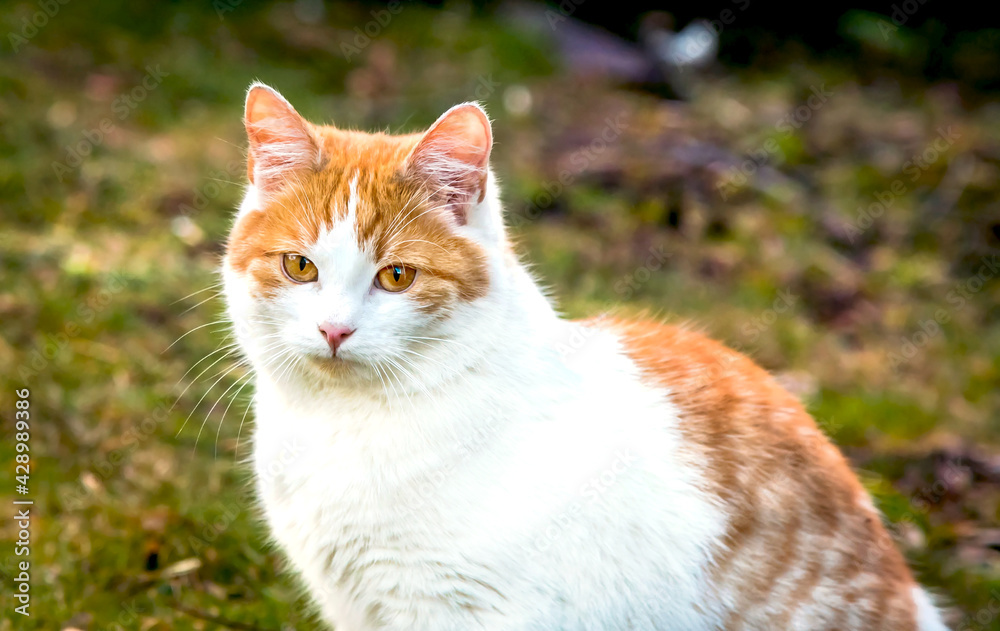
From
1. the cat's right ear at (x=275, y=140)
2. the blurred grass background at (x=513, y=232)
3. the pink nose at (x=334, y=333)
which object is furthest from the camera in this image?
the blurred grass background at (x=513, y=232)

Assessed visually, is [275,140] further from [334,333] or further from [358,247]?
[334,333]

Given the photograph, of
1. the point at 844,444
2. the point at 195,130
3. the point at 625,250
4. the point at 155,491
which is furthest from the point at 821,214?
the point at 155,491

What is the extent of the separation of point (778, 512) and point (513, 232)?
3.75 metres

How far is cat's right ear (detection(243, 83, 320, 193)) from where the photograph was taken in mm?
2529

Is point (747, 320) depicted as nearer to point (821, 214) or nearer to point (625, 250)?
point (625, 250)

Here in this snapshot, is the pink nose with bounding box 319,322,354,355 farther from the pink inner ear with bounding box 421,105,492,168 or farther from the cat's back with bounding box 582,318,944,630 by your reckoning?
the cat's back with bounding box 582,318,944,630

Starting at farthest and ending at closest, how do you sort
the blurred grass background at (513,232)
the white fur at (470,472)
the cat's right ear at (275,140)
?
1. the blurred grass background at (513,232)
2. the cat's right ear at (275,140)
3. the white fur at (470,472)

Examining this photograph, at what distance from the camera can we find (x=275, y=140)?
2586mm

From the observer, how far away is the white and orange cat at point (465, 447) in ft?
7.96

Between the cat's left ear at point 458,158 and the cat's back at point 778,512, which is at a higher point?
the cat's left ear at point 458,158

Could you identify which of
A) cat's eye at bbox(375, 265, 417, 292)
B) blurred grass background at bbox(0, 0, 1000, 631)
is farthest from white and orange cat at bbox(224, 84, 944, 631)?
blurred grass background at bbox(0, 0, 1000, 631)

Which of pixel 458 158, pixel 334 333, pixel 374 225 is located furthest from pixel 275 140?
pixel 334 333

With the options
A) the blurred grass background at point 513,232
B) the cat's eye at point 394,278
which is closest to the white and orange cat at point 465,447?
the cat's eye at point 394,278

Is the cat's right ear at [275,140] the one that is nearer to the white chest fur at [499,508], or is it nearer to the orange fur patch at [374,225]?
the orange fur patch at [374,225]
